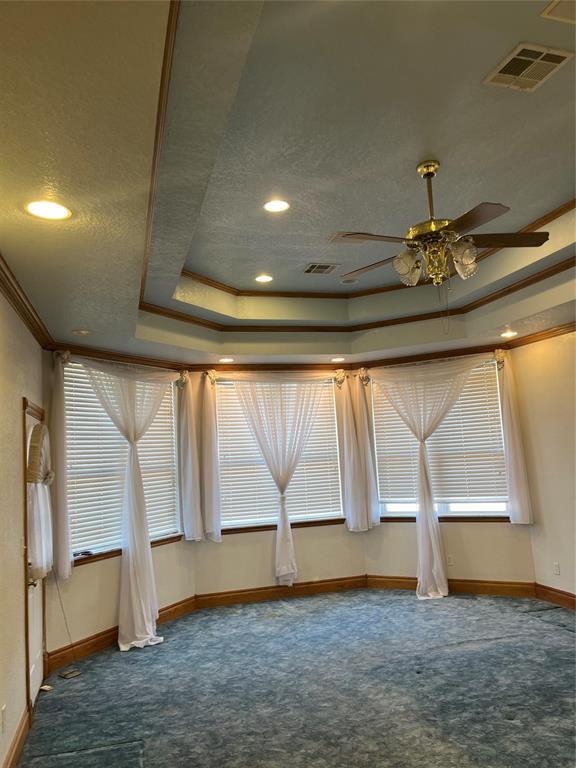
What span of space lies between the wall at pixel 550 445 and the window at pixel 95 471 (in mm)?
3722

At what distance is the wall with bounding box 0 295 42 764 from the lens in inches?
115

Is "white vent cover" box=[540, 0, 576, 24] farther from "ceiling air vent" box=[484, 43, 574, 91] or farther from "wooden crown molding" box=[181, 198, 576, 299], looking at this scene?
"wooden crown molding" box=[181, 198, 576, 299]

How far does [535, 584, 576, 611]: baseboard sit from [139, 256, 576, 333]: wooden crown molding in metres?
2.75

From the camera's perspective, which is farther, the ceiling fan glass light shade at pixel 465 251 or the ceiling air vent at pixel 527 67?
the ceiling fan glass light shade at pixel 465 251

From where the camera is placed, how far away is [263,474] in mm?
6242

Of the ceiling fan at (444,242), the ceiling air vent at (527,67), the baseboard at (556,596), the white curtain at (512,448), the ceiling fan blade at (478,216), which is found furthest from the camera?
the white curtain at (512,448)

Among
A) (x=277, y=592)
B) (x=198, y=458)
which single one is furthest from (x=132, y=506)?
(x=277, y=592)

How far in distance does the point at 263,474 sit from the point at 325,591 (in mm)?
1451

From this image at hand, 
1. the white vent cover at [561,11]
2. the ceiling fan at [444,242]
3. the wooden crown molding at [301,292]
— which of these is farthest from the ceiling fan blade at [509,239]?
the wooden crown molding at [301,292]

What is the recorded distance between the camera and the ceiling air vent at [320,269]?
15.5 ft

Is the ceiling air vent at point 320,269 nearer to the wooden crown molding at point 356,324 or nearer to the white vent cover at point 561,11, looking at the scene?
the wooden crown molding at point 356,324

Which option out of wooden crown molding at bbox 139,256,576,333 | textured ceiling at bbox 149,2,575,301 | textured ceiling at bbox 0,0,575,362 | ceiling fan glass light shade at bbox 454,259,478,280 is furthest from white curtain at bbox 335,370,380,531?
ceiling fan glass light shade at bbox 454,259,478,280

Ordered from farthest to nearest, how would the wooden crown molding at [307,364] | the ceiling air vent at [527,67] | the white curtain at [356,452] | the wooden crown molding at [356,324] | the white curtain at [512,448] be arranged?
the white curtain at [356,452] < the white curtain at [512,448] < the wooden crown molding at [307,364] < the wooden crown molding at [356,324] < the ceiling air vent at [527,67]

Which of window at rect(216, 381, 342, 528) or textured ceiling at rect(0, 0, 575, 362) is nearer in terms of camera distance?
textured ceiling at rect(0, 0, 575, 362)
